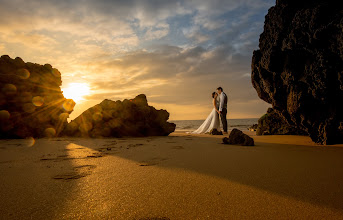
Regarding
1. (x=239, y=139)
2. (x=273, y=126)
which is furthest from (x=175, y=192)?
(x=273, y=126)

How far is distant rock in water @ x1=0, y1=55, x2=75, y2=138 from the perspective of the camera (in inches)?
275

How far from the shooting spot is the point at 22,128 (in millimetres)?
7039

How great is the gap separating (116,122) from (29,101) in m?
3.36

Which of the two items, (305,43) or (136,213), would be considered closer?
(136,213)

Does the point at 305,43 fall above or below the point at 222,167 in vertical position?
above

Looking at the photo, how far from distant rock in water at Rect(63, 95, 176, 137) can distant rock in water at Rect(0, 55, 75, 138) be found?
33.4 inches

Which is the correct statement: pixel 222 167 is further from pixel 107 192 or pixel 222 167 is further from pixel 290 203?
pixel 107 192

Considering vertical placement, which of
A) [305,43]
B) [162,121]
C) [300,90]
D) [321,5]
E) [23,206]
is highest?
[321,5]

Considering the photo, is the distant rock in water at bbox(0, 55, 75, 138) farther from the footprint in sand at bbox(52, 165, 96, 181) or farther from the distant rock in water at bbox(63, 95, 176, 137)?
the footprint in sand at bbox(52, 165, 96, 181)

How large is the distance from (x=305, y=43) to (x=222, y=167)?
9.85ft

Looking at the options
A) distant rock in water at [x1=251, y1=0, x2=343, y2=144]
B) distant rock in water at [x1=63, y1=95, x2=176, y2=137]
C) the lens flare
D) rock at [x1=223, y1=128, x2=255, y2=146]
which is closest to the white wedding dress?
distant rock in water at [x1=63, y1=95, x2=176, y2=137]

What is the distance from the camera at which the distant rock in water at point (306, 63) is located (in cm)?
326

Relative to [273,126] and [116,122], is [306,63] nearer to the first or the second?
[273,126]

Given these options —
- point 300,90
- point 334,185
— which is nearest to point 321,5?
point 300,90
